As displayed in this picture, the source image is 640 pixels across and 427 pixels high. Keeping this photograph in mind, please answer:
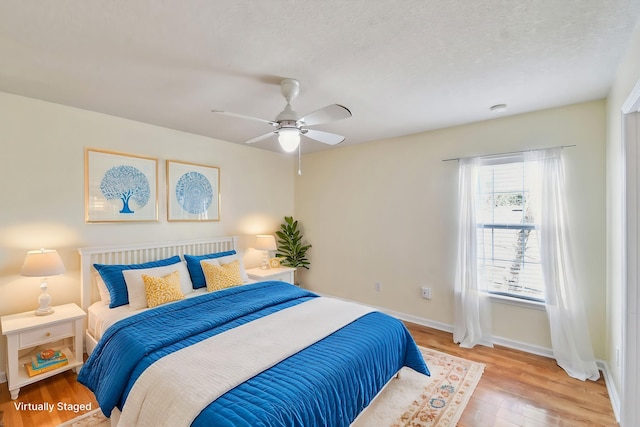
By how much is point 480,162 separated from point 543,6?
2.01 meters

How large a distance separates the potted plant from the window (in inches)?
105

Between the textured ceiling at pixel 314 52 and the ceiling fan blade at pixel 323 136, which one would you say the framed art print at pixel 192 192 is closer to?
the textured ceiling at pixel 314 52

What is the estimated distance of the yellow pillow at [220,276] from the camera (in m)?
3.21

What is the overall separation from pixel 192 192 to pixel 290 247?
71.4 inches

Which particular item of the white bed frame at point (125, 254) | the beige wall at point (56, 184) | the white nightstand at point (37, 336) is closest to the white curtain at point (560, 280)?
the white bed frame at point (125, 254)

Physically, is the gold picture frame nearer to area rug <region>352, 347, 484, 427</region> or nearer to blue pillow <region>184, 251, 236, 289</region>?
blue pillow <region>184, 251, 236, 289</region>

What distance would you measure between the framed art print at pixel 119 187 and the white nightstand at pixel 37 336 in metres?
0.95

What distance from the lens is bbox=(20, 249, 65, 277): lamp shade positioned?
240cm

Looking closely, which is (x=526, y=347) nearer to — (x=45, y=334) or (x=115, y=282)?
(x=115, y=282)

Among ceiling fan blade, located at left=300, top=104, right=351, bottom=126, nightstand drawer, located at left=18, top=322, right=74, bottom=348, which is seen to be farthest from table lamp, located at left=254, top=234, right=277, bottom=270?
ceiling fan blade, located at left=300, top=104, right=351, bottom=126

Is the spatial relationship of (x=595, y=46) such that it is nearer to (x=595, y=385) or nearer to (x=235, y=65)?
(x=235, y=65)

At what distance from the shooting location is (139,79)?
2.25 meters

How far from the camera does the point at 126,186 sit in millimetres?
3242

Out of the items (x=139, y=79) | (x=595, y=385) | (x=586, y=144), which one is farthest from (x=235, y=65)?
(x=595, y=385)
